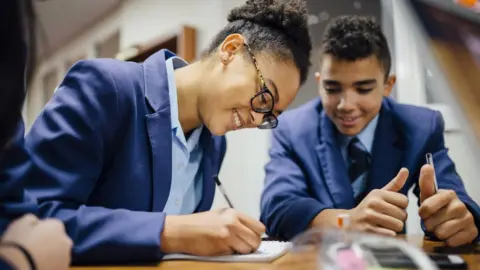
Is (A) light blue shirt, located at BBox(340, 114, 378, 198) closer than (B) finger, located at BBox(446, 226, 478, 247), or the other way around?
(B) finger, located at BBox(446, 226, 478, 247)

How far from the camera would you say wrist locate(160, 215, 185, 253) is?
62 cm

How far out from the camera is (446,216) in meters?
0.86

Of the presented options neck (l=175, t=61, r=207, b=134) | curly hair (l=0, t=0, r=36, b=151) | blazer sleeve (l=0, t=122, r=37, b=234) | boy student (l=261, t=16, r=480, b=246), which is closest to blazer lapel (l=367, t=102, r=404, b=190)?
boy student (l=261, t=16, r=480, b=246)

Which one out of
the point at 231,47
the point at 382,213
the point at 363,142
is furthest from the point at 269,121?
the point at 363,142

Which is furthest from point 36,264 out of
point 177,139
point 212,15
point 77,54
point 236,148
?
point 77,54

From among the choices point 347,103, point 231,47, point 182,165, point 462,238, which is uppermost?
point 231,47

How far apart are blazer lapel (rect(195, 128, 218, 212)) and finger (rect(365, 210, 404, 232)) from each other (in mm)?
326

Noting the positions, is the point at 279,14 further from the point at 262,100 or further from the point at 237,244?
the point at 237,244

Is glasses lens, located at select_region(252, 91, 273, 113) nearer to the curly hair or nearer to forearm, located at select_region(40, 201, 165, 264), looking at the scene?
forearm, located at select_region(40, 201, 165, 264)

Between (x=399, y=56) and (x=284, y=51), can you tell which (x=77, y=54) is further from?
(x=284, y=51)

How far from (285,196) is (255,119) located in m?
0.23

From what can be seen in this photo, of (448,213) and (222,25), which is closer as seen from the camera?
(448,213)


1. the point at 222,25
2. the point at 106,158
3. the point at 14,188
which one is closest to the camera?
the point at 14,188

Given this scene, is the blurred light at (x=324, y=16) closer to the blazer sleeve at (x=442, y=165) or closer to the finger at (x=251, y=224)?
the blazer sleeve at (x=442, y=165)
